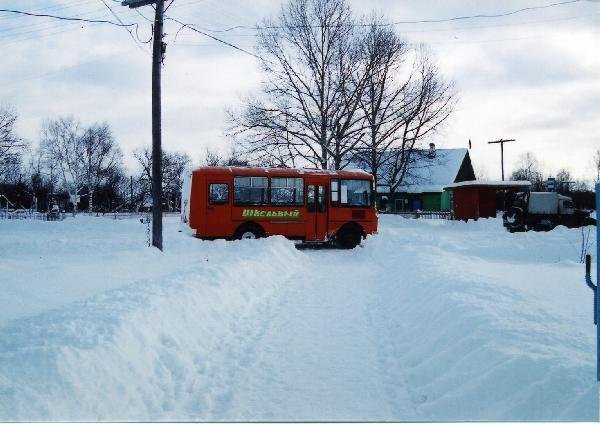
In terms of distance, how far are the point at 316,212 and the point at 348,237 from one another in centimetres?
164

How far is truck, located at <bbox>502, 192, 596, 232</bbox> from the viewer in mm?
25047

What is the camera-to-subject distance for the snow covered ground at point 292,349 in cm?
354

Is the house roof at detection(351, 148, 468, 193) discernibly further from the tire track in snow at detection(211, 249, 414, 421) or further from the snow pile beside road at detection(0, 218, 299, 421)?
the snow pile beside road at detection(0, 218, 299, 421)

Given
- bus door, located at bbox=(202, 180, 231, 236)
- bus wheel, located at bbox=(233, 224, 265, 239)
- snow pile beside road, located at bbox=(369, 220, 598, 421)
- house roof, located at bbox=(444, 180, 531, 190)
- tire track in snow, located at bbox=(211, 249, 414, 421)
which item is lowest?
tire track in snow, located at bbox=(211, 249, 414, 421)

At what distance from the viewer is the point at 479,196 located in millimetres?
31750

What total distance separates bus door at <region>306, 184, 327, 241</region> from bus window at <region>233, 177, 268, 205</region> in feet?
5.70

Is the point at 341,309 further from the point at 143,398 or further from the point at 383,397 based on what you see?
the point at 143,398

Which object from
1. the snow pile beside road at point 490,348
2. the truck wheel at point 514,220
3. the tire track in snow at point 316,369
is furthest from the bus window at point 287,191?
the truck wheel at point 514,220

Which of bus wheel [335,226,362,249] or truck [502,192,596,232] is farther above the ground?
truck [502,192,596,232]

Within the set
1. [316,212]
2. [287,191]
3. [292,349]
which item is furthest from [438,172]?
[292,349]

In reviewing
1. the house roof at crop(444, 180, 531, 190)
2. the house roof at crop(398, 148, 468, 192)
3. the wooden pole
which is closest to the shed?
the house roof at crop(444, 180, 531, 190)

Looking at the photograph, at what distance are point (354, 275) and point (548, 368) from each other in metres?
7.92

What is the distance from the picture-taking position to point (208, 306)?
6.79 m

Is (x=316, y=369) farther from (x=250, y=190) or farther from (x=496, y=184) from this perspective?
(x=496, y=184)
